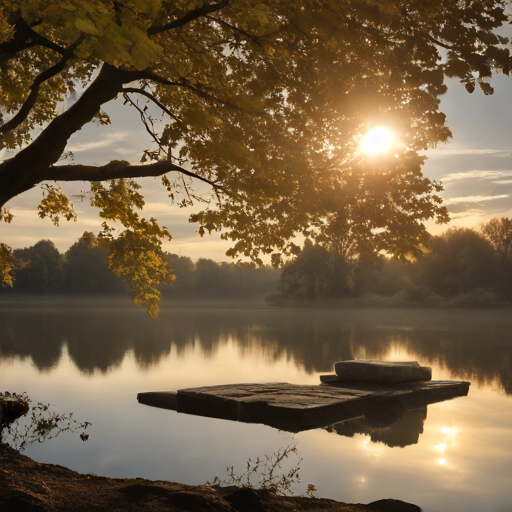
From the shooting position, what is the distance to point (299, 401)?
31.8 feet

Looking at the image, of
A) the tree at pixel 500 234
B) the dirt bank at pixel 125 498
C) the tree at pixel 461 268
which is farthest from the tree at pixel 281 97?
the tree at pixel 500 234

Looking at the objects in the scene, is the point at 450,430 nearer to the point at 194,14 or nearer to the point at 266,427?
the point at 266,427

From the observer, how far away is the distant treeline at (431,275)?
57.3 meters

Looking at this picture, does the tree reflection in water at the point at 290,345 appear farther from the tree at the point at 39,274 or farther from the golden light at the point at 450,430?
the tree at the point at 39,274

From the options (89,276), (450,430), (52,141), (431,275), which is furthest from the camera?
(89,276)

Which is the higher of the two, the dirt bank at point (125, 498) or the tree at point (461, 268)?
the tree at point (461, 268)

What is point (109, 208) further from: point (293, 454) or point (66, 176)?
point (293, 454)

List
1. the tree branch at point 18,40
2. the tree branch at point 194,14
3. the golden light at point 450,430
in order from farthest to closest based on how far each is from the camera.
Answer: the golden light at point 450,430 < the tree branch at point 18,40 < the tree branch at point 194,14

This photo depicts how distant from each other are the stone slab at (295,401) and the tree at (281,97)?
3027 millimetres

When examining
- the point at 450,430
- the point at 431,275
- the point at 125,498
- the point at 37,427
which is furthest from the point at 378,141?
the point at 431,275

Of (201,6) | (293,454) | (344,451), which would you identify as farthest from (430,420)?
(201,6)

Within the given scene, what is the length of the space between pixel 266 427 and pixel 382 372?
433 centimetres

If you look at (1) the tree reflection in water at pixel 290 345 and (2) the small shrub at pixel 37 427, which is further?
(1) the tree reflection in water at pixel 290 345

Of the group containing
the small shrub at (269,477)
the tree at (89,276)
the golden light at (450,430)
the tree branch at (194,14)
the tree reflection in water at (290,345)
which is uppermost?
the tree branch at (194,14)
